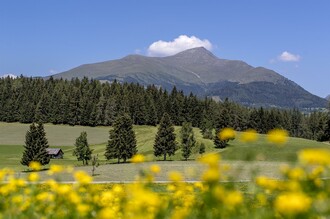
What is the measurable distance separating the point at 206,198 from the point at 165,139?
80.3 meters

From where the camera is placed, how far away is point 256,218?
4.00m

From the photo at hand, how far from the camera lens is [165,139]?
83688mm

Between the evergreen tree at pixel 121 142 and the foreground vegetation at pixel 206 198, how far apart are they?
73.3 metres

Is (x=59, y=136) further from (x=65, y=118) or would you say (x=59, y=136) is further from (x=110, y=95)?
(x=110, y=95)

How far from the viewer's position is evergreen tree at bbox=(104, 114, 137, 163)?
78.8 metres

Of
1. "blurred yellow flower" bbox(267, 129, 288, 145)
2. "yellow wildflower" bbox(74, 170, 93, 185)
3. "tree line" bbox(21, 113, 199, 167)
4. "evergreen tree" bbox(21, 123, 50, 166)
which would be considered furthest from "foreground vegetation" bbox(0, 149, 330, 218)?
"evergreen tree" bbox(21, 123, 50, 166)

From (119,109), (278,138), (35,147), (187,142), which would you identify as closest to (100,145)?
(187,142)

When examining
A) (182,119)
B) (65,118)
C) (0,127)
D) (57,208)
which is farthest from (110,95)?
(57,208)

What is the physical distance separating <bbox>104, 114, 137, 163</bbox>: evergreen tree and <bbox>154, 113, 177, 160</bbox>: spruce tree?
6234 mm

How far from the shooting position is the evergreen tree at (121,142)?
78.8 metres

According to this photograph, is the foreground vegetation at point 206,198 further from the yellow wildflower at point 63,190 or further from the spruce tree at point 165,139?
the spruce tree at point 165,139

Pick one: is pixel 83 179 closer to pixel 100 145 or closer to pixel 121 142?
pixel 121 142

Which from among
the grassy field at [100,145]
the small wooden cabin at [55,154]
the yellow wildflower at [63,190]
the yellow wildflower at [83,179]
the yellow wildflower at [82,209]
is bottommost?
the small wooden cabin at [55,154]

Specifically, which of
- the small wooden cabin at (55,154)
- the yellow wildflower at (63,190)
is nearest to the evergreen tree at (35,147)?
the small wooden cabin at (55,154)
